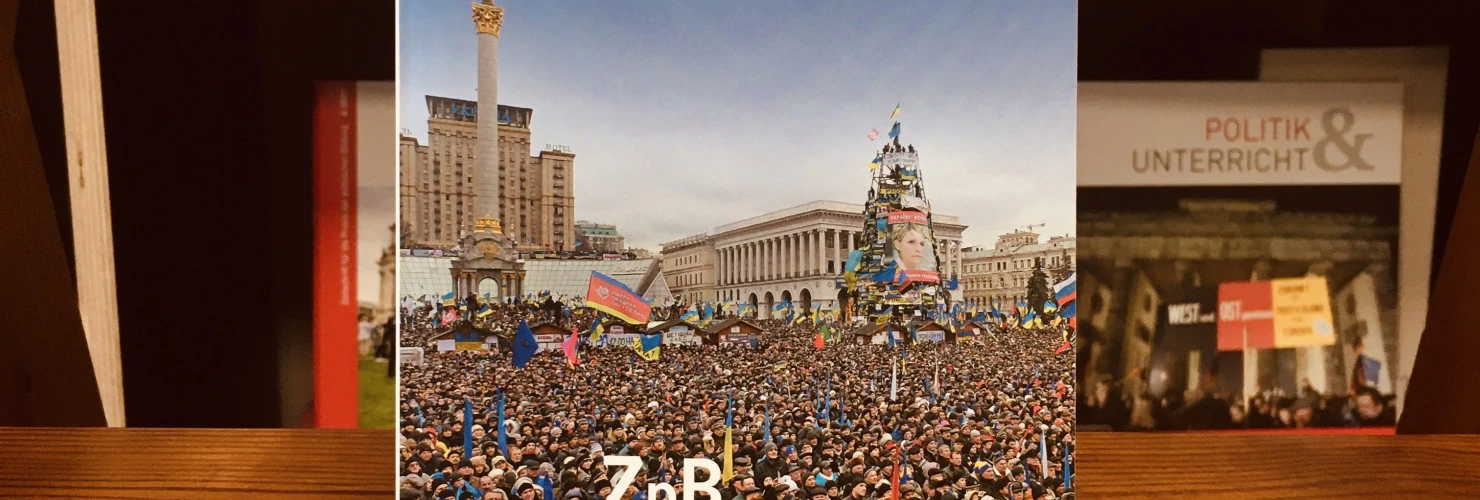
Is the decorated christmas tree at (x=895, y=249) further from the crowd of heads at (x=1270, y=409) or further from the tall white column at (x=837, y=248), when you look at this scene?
the crowd of heads at (x=1270, y=409)

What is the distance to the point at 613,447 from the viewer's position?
531 millimetres

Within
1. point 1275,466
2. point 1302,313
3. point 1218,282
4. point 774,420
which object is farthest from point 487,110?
point 1302,313

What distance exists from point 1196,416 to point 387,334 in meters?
1.01

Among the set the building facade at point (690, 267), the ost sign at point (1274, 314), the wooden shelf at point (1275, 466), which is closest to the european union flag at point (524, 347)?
the building facade at point (690, 267)

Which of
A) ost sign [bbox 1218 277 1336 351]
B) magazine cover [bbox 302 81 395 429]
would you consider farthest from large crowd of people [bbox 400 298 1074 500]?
ost sign [bbox 1218 277 1336 351]

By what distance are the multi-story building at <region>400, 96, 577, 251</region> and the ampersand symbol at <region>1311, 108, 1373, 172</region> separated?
86 centimetres

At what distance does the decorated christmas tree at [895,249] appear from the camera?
0.51 m

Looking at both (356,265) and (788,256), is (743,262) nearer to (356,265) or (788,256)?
(788,256)

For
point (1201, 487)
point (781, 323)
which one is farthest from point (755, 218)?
point (1201, 487)

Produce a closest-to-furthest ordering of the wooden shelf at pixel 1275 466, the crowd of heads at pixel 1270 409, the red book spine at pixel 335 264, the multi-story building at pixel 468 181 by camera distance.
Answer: the multi-story building at pixel 468 181
the wooden shelf at pixel 1275 466
the red book spine at pixel 335 264
the crowd of heads at pixel 1270 409

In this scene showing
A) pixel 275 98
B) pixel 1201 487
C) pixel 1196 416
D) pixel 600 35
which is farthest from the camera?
pixel 1196 416

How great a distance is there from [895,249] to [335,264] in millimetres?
642

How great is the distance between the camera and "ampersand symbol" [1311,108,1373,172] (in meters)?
0.82

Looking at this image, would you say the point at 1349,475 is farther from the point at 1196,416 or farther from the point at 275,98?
the point at 275,98
